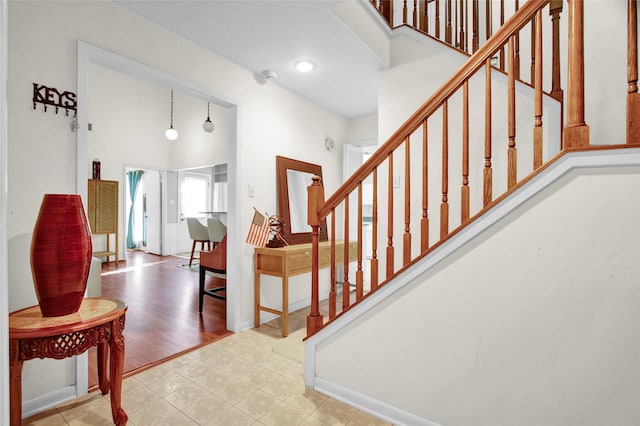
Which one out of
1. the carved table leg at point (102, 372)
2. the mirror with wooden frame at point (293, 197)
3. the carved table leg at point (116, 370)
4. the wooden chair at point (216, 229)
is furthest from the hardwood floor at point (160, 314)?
the mirror with wooden frame at point (293, 197)

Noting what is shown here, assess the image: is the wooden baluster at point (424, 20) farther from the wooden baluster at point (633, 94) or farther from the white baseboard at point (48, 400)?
the white baseboard at point (48, 400)

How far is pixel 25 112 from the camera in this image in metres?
1.68

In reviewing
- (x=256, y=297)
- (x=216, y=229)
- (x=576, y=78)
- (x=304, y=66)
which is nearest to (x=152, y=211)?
(x=216, y=229)

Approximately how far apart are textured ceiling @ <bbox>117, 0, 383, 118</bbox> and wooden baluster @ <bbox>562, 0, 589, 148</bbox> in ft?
4.54

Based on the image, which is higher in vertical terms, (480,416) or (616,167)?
(616,167)

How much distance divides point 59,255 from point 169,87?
5.31 feet

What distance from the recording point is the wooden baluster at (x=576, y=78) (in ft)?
3.97

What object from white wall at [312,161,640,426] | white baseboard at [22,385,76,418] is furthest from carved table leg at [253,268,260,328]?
white wall at [312,161,640,426]

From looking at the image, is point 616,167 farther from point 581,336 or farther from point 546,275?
point 581,336

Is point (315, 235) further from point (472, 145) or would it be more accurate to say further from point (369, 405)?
point (472, 145)

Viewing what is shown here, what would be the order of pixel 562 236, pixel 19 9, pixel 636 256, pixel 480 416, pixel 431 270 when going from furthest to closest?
pixel 19 9, pixel 431 270, pixel 480 416, pixel 562 236, pixel 636 256

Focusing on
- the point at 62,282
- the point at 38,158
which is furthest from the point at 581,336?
the point at 38,158

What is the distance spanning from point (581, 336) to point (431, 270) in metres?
0.60

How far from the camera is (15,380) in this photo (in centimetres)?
134
